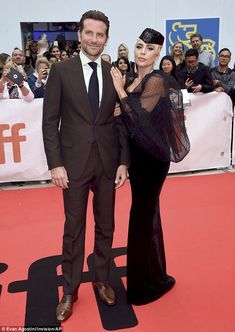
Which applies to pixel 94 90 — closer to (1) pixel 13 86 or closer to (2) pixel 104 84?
(2) pixel 104 84

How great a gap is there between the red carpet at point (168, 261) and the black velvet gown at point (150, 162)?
0.17 m

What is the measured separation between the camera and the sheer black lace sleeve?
2062mm

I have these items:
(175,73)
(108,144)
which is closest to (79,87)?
(108,144)

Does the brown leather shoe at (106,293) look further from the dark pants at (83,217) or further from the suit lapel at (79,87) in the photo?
the suit lapel at (79,87)

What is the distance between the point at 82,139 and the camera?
2.17 m

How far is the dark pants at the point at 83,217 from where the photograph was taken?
2240 mm

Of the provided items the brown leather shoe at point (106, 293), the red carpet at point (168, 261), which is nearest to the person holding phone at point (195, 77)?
the red carpet at point (168, 261)

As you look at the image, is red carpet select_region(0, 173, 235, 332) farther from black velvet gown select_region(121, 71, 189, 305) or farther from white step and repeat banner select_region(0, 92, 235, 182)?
white step and repeat banner select_region(0, 92, 235, 182)

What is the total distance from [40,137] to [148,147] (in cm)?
299

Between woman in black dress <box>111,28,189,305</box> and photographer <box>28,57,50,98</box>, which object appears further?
photographer <box>28,57,50,98</box>

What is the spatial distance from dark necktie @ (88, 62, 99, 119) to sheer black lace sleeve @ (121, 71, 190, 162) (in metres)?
0.17

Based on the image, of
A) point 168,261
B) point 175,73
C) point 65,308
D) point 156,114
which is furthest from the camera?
point 175,73

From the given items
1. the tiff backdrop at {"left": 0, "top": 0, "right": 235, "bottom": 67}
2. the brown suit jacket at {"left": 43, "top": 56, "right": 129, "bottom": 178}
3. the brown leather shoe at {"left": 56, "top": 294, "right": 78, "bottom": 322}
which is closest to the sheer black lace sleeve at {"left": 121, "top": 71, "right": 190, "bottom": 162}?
the brown suit jacket at {"left": 43, "top": 56, "right": 129, "bottom": 178}

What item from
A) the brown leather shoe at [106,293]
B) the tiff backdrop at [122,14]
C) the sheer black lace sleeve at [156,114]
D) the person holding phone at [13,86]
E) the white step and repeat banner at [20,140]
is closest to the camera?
the sheer black lace sleeve at [156,114]
